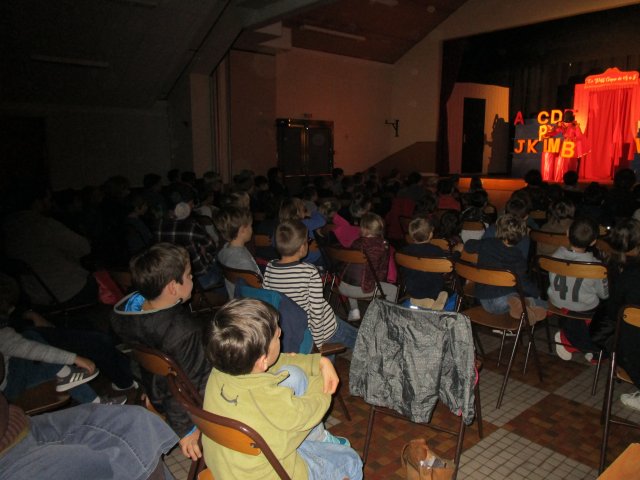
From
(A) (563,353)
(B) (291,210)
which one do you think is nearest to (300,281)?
(B) (291,210)

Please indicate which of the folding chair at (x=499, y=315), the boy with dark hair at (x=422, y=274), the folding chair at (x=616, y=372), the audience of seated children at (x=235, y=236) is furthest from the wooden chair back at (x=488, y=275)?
the audience of seated children at (x=235, y=236)

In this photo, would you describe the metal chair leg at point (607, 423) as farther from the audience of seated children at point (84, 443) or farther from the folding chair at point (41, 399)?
the folding chair at point (41, 399)

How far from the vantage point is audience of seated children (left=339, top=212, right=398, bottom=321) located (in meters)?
3.51

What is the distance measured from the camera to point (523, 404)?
9.09 ft

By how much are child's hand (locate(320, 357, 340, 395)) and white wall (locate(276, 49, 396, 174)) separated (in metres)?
9.79

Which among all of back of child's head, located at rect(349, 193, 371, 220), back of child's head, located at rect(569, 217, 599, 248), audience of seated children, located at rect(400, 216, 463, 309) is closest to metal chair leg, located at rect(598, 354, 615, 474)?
back of child's head, located at rect(569, 217, 599, 248)

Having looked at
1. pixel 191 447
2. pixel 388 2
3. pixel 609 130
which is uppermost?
pixel 388 2

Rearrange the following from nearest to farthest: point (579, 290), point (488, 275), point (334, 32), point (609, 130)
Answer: point (488, 275) < point (579, 290) < point (334, 32) < point (609, 130)

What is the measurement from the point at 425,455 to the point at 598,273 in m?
1.52

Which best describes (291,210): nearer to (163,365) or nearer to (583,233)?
(583,233)

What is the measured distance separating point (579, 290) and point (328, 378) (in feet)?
6.95

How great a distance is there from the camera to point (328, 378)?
1.60 m

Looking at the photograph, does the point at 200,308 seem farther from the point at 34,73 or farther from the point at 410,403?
the point at 34,73

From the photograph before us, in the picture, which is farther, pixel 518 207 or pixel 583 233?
pixel 518 207
